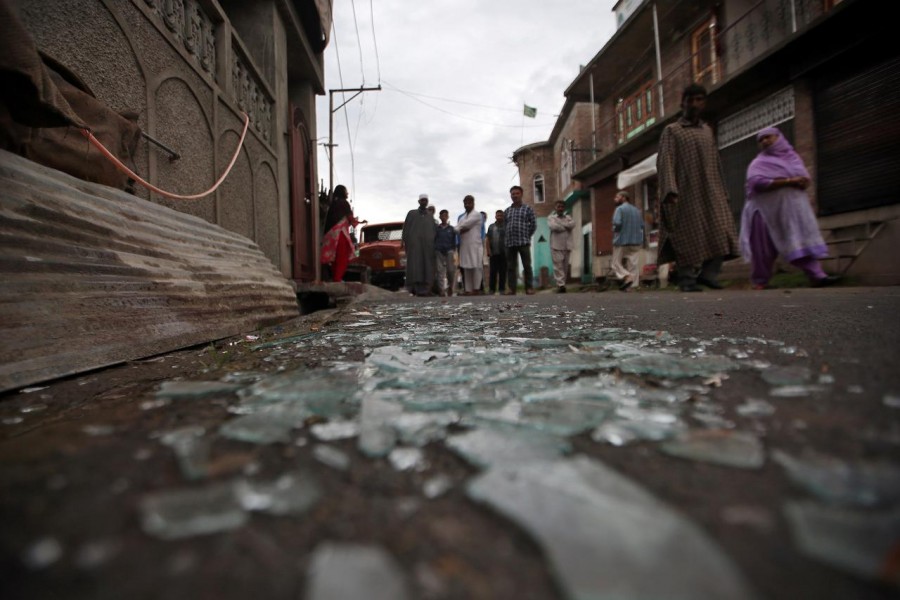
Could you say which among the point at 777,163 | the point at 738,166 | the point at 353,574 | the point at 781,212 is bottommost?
the point at 353,574

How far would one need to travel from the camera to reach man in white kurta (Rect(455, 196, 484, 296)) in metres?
8.40

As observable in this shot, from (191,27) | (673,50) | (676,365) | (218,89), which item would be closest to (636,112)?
(673,50)

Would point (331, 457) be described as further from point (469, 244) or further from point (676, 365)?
point (469, 244)

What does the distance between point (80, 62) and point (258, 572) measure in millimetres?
3145

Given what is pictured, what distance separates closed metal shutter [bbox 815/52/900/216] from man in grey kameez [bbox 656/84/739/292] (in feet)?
12.1

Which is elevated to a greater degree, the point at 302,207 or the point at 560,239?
the point at 302,207

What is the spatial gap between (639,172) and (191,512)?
482 inches

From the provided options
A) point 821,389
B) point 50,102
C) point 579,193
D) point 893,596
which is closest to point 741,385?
point 821,389

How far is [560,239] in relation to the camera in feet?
27.5

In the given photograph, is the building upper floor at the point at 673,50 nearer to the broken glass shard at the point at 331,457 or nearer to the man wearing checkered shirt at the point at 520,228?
the man wearing checkered shirt at the point at 520,228

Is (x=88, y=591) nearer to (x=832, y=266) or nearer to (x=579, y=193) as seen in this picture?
(x=832, y=266)

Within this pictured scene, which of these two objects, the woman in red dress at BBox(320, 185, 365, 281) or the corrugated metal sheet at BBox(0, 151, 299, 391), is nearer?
the corrugated metal sheet at BBox(0, 151, 299, 391)

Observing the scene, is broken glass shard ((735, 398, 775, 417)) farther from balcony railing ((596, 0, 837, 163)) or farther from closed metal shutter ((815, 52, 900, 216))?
balcony railing ((596, 0, 837, 163))

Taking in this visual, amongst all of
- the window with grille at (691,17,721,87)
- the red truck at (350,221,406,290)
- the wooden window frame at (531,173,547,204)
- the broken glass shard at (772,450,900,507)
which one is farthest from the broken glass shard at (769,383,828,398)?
the wooden window frame at (531,173,547,204)
